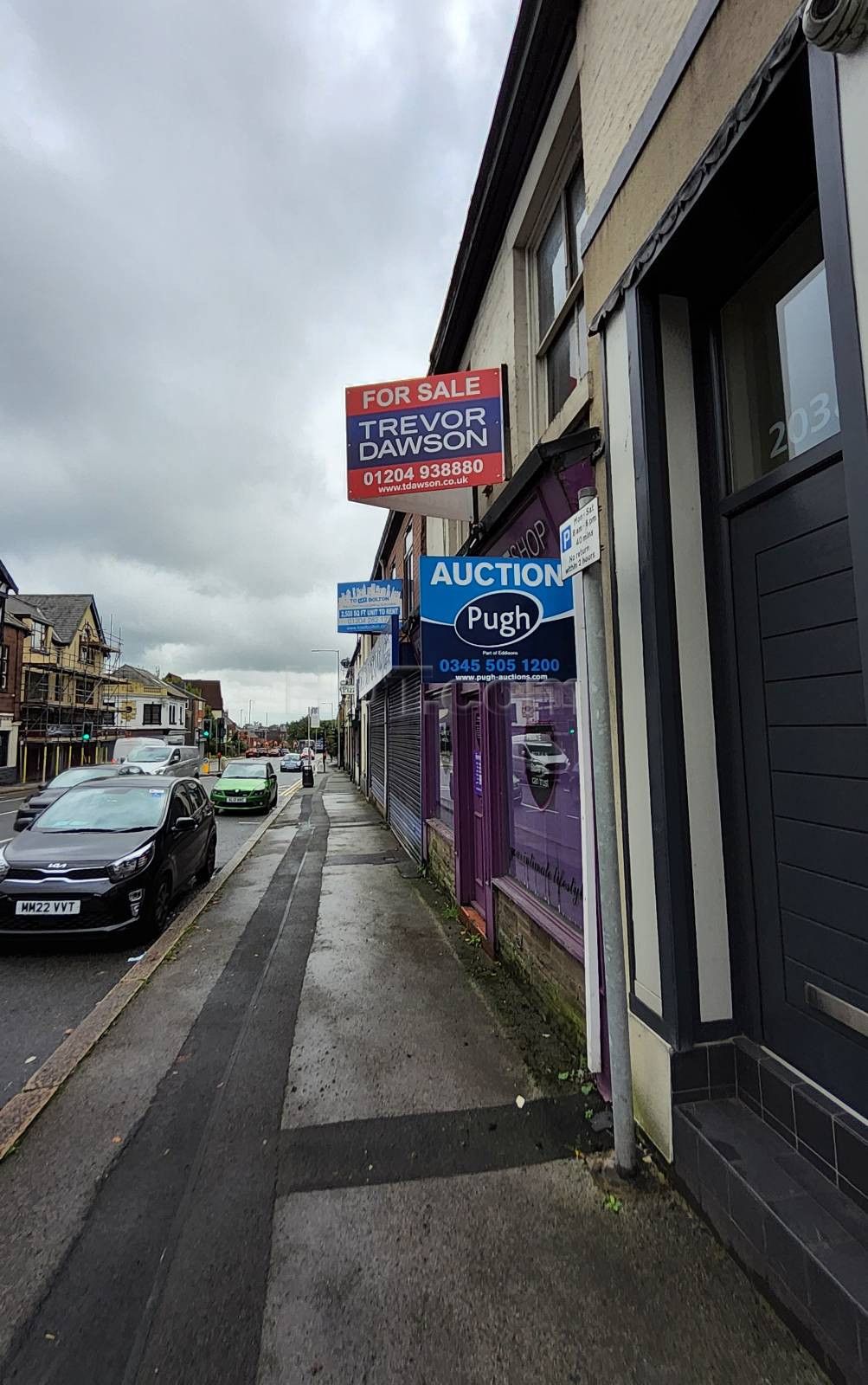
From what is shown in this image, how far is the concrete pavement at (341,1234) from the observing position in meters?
1.94

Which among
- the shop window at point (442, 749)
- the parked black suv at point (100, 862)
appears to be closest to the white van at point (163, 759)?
the parked black suv at point (100, 862)

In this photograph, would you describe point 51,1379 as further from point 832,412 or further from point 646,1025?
point 832,412

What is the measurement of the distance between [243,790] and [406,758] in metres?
8.12

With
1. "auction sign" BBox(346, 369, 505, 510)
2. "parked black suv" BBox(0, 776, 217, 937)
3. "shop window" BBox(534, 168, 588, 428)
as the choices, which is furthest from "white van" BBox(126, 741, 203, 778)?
"shop window" BBox(534, 168, 588, 428)

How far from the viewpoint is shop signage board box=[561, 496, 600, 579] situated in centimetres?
271

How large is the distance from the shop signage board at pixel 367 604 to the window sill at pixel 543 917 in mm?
8008

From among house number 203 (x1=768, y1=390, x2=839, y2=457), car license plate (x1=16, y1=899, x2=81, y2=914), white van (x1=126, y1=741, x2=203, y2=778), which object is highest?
house number 203 (x1=768, y1=390, x2=839, y2=457)

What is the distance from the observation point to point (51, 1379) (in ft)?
6.16

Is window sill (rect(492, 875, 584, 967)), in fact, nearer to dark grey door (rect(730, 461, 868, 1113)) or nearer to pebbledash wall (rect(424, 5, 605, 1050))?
pebbledash wall (rect(424, 5, 605, 1050))

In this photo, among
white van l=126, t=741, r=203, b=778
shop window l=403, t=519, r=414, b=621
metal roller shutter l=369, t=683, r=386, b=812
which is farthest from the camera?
white van l=126, t=741, r=203, b=778

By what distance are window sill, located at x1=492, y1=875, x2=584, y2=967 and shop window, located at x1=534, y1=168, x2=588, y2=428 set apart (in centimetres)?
363

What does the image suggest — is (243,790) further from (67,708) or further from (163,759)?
(67,708)

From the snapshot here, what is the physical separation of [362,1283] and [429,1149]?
2.59 feet

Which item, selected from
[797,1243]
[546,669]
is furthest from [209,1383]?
[546,669]
